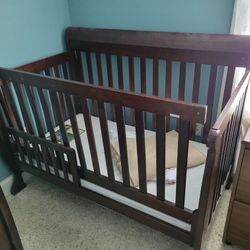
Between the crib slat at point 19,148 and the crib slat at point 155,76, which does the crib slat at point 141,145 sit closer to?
the crib slat at point 155,76

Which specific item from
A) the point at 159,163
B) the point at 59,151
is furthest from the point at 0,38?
the point at 159,163

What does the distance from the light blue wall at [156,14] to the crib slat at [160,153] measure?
2.74 ft

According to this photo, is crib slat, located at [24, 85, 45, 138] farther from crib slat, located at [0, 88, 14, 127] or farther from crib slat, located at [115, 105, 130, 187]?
crib slat, located at [115, 105, 130, 187]

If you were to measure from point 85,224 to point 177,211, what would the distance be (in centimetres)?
68

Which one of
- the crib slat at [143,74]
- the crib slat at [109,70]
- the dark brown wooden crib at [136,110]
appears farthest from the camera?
the crib slat at [109,70]

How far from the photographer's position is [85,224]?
1.60 meters

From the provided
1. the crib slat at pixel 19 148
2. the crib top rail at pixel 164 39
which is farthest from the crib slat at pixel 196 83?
the crib slat at pixel 19 148

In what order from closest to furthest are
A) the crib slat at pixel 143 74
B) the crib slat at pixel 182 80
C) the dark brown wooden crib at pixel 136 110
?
the dark brown wooden crib at pixel 136 110 < the crib slat at pixel 182 80 < the crib slat at pixel 143 74

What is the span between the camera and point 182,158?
1.02 meters

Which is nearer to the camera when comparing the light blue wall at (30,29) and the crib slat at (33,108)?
the crib slat at (33,108)

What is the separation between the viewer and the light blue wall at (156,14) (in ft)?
4.81

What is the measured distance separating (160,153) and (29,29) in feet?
4.21

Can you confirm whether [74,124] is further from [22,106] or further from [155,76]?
[155,76]

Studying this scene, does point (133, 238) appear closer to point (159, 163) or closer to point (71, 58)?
point (159, 163)
